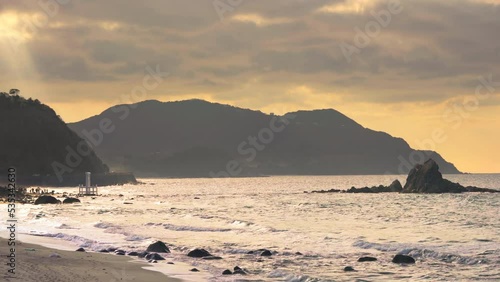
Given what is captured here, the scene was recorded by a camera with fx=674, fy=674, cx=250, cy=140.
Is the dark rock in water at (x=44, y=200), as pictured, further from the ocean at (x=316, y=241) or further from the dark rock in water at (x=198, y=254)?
the dark rock in water at (x=198, y=254)

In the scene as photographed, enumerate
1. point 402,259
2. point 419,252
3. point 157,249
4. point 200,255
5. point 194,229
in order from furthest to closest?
point 194,229, point 157,249, point 419,252, point 200,255, point 402,259

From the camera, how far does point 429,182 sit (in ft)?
473

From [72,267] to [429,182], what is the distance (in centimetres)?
12321

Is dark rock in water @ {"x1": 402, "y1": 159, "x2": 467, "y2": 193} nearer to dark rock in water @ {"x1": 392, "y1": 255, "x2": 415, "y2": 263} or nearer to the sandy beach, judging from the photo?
dark rock in water @ {"x1": 392, "y1": 255, "x2": 415, "y2": 263}

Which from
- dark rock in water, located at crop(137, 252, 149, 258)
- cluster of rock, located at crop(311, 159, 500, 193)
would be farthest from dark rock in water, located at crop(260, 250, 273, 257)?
cluster of rock, located at crop(311, 159, 500, 193)

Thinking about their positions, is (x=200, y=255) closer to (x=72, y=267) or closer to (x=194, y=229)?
(x=72, y=267)

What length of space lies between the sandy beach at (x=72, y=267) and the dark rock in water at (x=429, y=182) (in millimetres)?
116148

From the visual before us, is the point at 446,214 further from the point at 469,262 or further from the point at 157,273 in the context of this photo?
the point at 157,273

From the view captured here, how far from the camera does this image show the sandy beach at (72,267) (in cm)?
2650

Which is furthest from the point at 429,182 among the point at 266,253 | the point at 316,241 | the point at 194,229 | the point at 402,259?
the point at 402,259

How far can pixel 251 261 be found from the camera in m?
35.1

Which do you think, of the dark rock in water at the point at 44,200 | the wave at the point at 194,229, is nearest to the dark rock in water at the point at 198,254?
the wave at the point at 194,229

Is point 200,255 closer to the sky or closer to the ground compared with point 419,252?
closer to the sky

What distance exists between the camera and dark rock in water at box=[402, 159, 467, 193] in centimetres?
14325
